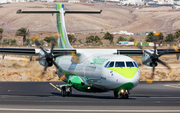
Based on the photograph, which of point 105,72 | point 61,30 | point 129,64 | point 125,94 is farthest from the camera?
point 61,30

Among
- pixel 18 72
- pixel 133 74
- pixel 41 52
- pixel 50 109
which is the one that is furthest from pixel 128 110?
pixel 18 72

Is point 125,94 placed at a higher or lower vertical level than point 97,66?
lower

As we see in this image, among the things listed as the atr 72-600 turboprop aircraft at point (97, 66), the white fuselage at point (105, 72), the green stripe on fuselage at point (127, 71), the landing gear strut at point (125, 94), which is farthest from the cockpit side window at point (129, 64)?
the landing gear strut at point (125, 94)

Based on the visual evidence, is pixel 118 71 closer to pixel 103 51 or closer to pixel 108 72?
pixel 108 72

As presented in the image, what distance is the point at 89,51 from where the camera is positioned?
30.3 meters

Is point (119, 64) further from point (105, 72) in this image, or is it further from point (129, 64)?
point (105, 72)

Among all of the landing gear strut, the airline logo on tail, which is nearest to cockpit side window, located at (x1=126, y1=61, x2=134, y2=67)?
the landing gear strut

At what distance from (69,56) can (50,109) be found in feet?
49.7

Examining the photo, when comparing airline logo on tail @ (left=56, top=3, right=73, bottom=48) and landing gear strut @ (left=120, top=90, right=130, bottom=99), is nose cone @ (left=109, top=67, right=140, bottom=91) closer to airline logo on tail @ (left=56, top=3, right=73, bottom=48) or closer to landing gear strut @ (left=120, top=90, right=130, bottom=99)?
landing gear strut @ (left=120, top=90, right=130, bottom=99)

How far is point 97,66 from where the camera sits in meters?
26.6

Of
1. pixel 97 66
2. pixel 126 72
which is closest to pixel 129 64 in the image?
pixel 126 72

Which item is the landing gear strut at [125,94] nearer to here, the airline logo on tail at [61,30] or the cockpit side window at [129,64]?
the cockpit side window at [129,64]

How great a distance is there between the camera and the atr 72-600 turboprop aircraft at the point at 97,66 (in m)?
24.3

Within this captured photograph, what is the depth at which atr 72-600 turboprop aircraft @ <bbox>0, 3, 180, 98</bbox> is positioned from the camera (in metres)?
24.3
